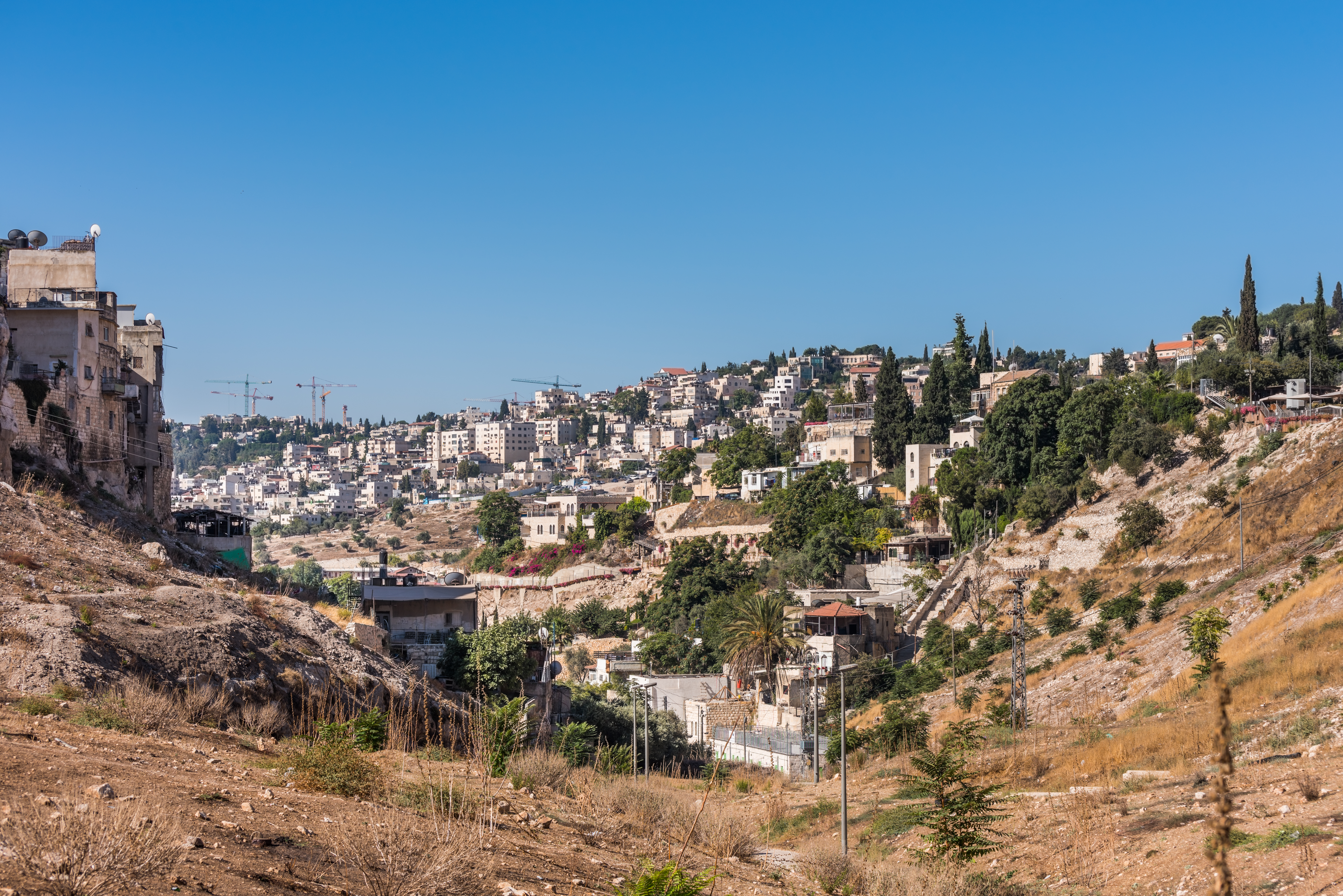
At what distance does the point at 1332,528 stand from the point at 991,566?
1563cm

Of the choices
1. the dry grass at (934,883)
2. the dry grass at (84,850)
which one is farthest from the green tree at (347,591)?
the dry grass at (84,850)

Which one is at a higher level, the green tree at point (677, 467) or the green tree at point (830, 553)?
the green tree at point (677, 467)

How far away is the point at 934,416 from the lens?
222ft

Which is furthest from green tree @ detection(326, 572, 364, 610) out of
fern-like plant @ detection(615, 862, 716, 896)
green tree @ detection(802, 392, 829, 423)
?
green tree @ detection(802, 392, 829, 423)

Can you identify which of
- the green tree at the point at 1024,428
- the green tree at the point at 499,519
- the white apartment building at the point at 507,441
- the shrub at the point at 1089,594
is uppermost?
the white apartment building at the point at 507,441

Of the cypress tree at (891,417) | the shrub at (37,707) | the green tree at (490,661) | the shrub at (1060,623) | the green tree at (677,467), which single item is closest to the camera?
the shrub at (37,707)

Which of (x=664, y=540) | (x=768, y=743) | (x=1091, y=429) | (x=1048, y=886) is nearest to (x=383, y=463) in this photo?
(x=664, y=540)

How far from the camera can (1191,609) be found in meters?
32.9

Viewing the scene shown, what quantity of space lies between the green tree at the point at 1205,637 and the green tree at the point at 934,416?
40161mm

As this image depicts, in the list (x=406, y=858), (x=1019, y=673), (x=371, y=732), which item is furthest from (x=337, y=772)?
(x=1019, y=673)

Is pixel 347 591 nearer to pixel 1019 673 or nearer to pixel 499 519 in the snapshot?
pixel 1019 673

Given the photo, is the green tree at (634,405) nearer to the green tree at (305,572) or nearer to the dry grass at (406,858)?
the green tree at (305,572)

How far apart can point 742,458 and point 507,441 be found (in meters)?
99.4

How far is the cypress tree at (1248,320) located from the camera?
56500 millimetres
